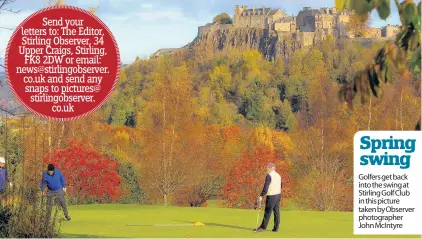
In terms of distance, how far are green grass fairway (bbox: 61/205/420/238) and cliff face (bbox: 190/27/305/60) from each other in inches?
6309

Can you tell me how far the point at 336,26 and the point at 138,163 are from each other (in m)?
142

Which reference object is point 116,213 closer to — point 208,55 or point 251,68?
point 251,68

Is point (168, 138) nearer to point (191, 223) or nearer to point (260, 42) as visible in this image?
point (191, 223)

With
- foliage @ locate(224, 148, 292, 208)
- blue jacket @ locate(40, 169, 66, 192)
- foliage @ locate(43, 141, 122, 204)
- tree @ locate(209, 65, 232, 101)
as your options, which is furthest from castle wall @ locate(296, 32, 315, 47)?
blue jacket @ locate(40, 169, 66, 192)

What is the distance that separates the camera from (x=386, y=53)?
606cm

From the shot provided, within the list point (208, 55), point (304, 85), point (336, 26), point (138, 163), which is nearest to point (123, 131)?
point (138, 163)

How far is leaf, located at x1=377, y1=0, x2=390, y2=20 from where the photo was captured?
5.90 metres

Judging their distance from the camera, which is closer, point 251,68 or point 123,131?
point 123,131

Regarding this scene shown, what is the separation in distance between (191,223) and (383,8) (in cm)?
1463

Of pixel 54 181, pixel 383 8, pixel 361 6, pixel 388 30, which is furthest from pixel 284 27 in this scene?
pixel 361 6

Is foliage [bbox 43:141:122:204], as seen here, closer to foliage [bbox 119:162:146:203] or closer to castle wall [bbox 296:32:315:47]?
foliage [bbox 119:162:146:203]

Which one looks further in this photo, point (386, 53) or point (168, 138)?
point (168, 138)

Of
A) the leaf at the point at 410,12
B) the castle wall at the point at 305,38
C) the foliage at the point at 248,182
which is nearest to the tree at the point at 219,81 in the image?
the castle wall at the point at 305,38

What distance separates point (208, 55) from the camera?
170250 mm
